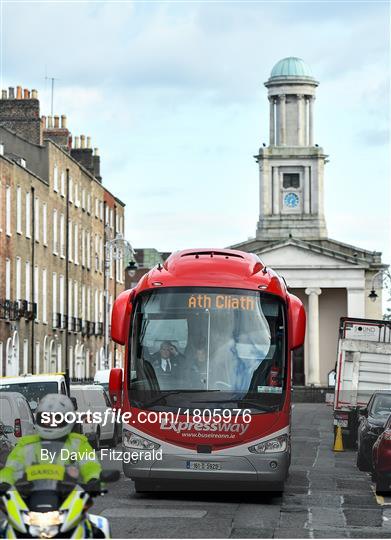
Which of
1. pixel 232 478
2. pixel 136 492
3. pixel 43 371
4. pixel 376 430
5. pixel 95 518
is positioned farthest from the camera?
pixel 43 371

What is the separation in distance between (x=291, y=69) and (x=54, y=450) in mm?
118282

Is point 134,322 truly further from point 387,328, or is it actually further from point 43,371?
point 43,371

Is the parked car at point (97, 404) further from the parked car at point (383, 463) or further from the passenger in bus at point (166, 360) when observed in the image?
the passenger in bus at point (166, 360)

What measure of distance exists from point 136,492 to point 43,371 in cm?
4802

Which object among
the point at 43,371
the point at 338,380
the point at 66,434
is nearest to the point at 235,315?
the point at 66,434

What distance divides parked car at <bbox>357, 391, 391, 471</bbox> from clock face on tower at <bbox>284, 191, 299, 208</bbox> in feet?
325

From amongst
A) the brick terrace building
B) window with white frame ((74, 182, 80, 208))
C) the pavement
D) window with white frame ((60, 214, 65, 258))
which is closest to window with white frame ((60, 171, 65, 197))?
the brick terrace building

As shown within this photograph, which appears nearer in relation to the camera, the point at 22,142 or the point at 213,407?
the point at 213,407

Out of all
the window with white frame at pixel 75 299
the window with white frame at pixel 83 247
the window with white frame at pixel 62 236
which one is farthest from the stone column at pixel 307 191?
the window with white frame at pixel 62 236

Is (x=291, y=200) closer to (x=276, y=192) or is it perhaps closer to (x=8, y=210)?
(x=276, y=192)

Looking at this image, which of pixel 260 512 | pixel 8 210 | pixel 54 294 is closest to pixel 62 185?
pixel 54 294

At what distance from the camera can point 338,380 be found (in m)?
37.9

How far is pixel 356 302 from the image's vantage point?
12269 cm

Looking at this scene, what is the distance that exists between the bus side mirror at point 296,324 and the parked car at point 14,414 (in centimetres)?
589
